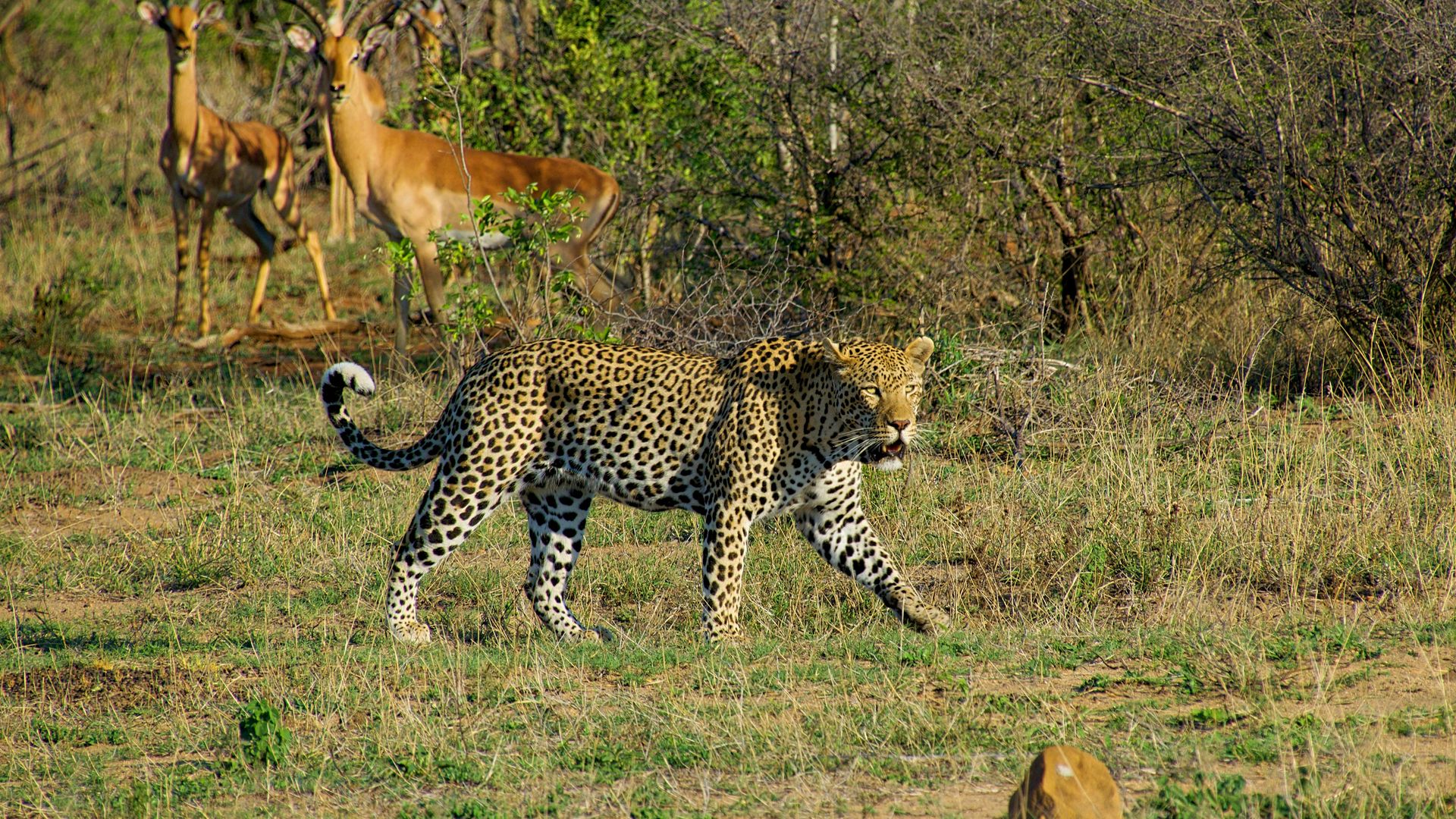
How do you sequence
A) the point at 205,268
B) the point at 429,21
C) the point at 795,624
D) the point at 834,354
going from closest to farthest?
the point at 834,354 → the point at 795,624 → the point at 429,21 → the point at 205,268

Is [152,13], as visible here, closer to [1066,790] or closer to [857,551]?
[857,551]

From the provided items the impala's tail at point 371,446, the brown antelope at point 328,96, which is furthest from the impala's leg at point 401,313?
the impala's tail at point 371,446

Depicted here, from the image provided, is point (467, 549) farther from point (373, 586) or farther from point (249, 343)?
point (249, 343)

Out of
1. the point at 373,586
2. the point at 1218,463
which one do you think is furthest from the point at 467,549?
the point at 1218,463

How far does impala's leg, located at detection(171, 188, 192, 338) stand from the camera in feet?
50.0

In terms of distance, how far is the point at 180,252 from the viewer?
15.5 m

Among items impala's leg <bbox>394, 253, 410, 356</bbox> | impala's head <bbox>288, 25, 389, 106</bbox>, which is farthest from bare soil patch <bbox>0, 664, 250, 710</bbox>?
impala's head <bbox>288, 25, 389, 106</bbox>

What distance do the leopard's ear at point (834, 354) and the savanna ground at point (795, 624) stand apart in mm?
1209

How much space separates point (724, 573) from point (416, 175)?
7658mm

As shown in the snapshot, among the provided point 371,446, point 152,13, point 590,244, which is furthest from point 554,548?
point 152,13

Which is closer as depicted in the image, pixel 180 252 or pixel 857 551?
pixel 857 551

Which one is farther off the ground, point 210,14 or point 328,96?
point 210,14

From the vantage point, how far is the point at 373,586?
317 inches

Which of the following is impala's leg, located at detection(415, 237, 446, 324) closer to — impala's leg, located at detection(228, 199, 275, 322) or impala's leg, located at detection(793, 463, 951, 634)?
impala's leg, located at detection(228, 199, 275, 322)
